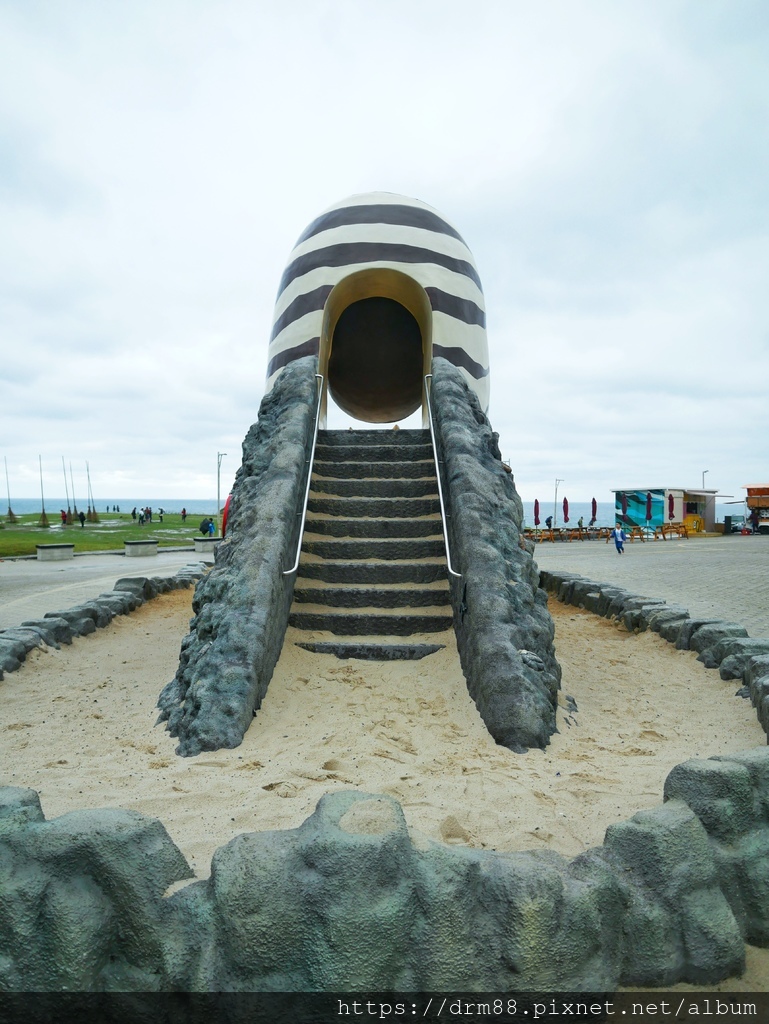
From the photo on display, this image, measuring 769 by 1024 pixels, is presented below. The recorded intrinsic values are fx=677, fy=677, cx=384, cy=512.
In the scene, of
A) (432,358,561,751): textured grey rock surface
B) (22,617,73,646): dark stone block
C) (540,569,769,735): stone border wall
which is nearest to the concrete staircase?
(432,358,561,751): textured grey rock surface

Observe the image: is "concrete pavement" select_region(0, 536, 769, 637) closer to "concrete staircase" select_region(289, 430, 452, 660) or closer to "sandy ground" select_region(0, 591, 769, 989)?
"sandy ground" select_region(0, 591, 769, 989)

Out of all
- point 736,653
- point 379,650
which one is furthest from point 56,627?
point 736,653

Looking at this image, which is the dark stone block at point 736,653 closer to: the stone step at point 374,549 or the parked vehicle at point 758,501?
the stone step at point 374,549

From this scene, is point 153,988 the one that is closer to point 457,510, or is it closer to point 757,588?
point 457,510

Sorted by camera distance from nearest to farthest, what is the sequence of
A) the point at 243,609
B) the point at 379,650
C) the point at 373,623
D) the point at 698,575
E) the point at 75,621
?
the point at 243,609, the point at 379,650, the point at 373,623, the point at 75,621, the point at 698,575

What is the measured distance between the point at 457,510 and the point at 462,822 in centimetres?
285

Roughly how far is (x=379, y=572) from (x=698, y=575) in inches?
435

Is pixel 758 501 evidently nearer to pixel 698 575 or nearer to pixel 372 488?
pixel 698 575

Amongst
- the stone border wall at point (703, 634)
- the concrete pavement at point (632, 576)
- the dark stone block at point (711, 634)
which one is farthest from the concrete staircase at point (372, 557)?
the concrete pavement at point (632, 576)

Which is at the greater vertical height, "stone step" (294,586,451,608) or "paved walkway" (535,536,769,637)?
"stone step" (294,586,451,608)

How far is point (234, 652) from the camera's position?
→ 13.3 feet

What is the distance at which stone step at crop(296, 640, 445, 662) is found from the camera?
15.7 ft

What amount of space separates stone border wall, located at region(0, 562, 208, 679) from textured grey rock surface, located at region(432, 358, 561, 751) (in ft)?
12.4

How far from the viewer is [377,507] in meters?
6.15
